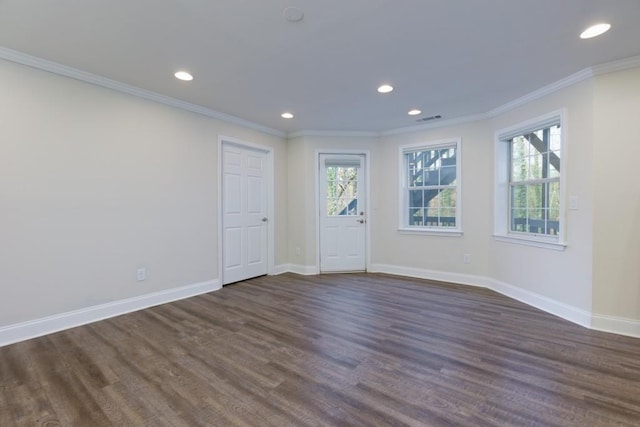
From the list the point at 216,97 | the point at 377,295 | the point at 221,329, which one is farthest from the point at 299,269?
the point at 216,97

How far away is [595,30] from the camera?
2.25m

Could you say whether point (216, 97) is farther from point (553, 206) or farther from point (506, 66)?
point (553, 206)

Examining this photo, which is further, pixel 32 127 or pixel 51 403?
pixel 32 127

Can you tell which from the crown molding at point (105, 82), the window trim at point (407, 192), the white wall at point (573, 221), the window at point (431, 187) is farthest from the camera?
the window at point (431, 187)

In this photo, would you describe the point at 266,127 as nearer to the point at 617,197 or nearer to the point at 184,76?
the point at 184,76

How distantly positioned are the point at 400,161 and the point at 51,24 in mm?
4341

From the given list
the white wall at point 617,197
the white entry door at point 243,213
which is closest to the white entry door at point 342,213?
the white entry door at point 243,213

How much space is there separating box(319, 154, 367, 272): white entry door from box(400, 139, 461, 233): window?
74cm

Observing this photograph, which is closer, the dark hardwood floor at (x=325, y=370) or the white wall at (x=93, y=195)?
the dark hardwood floor at (x=325, y=370)

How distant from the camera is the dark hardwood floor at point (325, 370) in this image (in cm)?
169

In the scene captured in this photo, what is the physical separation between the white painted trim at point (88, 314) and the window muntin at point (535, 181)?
426cm

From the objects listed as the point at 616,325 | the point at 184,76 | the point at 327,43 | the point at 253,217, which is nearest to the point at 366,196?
the point at 253,217

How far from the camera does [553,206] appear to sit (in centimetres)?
343

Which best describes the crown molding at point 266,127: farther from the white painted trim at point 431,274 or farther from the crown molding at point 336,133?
the white painted trim at point 431,274
